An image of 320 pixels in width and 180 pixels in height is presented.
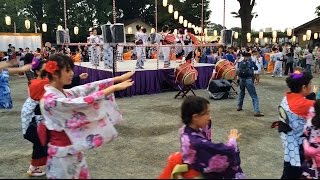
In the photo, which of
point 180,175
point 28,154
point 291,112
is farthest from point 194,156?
point 28,154

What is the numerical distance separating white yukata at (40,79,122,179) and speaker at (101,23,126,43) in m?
7.42

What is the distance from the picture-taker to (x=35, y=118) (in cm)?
442

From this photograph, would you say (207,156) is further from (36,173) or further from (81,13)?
(81,13)

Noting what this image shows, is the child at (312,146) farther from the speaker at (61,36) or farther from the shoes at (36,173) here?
the speaker at (61,36)

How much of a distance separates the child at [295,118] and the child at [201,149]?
98 cm

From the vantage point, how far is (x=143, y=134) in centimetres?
676

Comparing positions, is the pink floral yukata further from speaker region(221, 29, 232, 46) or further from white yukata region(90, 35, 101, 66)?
speaker region(221, 29, 232, 46)

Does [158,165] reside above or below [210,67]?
below

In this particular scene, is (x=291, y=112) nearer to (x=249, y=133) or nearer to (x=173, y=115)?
(x=249, y=133)

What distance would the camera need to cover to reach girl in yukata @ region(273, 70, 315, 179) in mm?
3424

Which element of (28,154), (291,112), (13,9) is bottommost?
(28,154)

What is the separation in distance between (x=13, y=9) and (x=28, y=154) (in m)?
30.7

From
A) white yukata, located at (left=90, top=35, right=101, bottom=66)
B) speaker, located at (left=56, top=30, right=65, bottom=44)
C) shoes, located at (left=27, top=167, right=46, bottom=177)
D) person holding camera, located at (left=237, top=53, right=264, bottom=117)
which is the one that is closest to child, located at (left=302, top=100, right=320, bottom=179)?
shoes, located at (left=27, top=167, right=46, bottom=177)

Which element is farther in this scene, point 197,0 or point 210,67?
point 197,0
